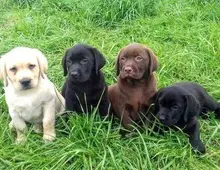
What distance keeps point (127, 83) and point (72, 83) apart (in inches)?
22.1

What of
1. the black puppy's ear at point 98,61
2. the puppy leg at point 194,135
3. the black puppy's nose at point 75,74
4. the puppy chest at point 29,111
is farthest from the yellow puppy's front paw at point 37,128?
the puppy leg at point 194,135

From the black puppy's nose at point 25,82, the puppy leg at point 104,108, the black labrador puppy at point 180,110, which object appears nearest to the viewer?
the black puppy's nose at point 25,82

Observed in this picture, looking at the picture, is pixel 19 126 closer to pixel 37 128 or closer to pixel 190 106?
pixel 37 128

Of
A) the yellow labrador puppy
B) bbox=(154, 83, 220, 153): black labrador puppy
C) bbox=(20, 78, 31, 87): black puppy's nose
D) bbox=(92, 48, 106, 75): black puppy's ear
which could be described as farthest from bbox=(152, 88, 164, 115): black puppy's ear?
bbox=(20, 78, 31, 87): black puppy's nose

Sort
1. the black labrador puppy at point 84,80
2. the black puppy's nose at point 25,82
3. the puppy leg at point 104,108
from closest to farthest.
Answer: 1. the black puppy's nose at point 25,82
2. the black labrador puppy at point 84,80
3. the puppy leg at point 104,108

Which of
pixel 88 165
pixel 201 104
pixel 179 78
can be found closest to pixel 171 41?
pixel 179 78

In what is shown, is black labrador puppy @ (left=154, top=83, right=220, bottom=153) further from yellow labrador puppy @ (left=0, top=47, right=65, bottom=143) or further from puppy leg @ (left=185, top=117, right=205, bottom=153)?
yellow labrador puppy @ (left=0, top=47, right=65, bottom=143)

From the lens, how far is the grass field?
4.16m

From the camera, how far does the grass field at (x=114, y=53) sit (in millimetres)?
4156

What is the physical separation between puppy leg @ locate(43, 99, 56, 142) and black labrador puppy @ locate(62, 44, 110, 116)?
22 cm

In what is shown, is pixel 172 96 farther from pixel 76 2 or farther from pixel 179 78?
pixel 76 2

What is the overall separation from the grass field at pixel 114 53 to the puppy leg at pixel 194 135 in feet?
0.21

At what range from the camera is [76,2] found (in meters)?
7.48

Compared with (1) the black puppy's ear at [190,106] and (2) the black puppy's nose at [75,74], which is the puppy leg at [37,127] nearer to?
(2) the black puppy's nose at [75,74]
